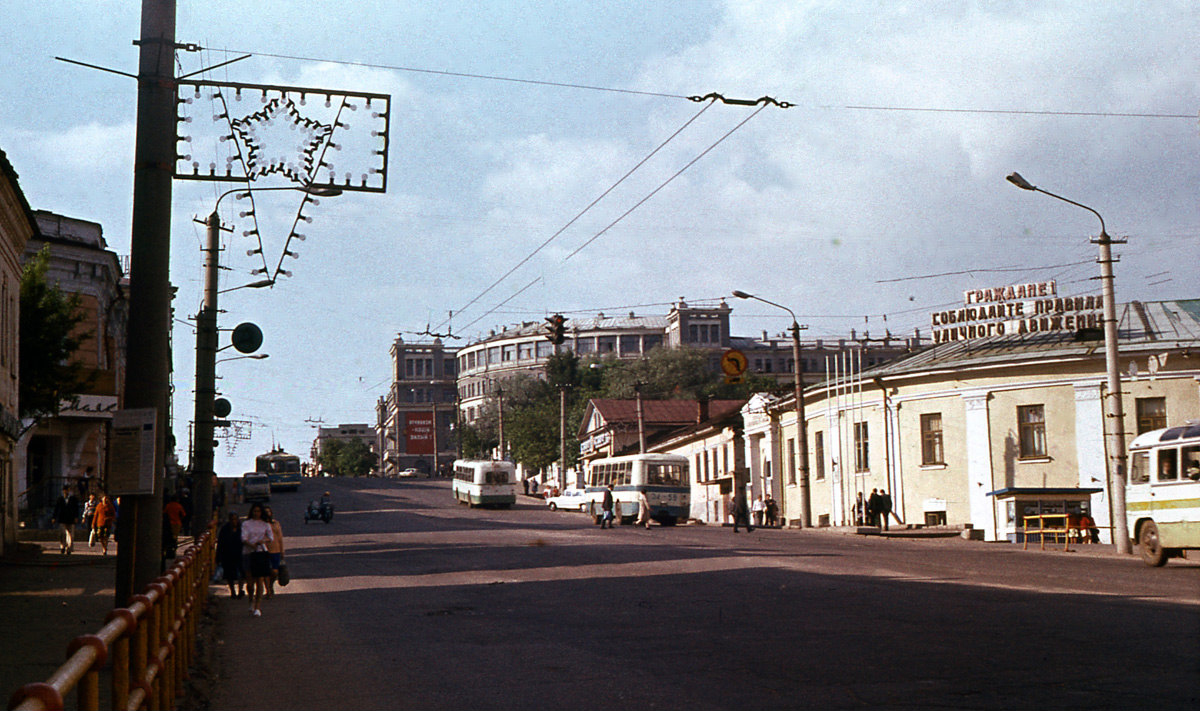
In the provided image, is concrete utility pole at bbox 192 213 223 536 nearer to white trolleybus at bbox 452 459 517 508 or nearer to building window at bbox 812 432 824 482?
building window at bbox 812 432 824 482

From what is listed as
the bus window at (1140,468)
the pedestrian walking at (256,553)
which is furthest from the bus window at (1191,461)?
the pedestrian walking at (256,553)

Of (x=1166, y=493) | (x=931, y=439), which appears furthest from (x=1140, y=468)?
(x=931, y=439)

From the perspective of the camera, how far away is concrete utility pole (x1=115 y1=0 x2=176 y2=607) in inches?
415

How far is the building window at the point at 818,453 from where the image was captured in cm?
5152

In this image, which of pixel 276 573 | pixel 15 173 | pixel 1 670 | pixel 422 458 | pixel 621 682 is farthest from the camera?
pixel 422 458

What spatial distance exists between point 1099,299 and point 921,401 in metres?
7.14

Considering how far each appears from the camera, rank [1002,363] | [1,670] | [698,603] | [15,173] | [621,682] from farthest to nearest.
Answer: [1002,363]
[15,173]
[698,603]
[1,670]
[621,682]

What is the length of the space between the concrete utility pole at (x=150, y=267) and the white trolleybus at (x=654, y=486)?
39.8 m

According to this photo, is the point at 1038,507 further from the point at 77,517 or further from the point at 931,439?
the point at 77,517

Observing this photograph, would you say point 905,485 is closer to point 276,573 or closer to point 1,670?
point 276,573

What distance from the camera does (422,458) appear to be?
167 metres

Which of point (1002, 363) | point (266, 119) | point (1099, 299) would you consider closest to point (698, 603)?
point (266, 119)

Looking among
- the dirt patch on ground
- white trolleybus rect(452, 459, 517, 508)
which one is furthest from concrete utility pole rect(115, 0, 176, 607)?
white trolleybus rect(452, 459, 517, 508)

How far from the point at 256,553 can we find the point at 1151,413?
3130 cm
